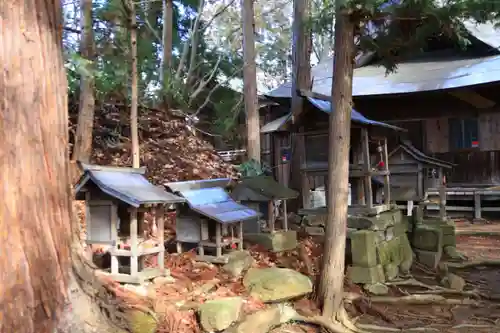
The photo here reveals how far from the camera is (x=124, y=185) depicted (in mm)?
5496

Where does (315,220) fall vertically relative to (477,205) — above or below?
above

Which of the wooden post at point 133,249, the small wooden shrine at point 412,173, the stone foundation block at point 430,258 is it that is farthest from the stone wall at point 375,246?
the wooden post at point 133,249

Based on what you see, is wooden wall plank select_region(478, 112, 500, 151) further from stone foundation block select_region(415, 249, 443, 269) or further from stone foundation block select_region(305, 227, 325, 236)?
stone foundation block select_region(305, 227, 325, 236)

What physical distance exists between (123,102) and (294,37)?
5.46m

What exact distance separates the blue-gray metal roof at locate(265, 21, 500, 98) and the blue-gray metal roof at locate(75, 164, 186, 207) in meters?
9.09

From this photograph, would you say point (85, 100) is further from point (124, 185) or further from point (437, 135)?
point (437, 135)

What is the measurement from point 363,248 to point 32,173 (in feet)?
20.6

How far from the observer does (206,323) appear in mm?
5137

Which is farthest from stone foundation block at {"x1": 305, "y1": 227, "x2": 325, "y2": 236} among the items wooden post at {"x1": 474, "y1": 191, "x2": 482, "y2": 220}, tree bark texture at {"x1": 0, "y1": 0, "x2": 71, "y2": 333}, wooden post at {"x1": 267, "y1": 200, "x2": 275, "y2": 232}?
wooden post at {"x1": 474, "y1": 191, "x2": 482, "y2": 220}

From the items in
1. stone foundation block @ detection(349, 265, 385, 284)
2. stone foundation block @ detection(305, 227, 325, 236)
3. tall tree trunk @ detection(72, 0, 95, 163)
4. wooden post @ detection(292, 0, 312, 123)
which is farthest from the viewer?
wooden post @ detection(292, 0, 312, 123)

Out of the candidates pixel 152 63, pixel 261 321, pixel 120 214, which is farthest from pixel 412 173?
pixel 152 63

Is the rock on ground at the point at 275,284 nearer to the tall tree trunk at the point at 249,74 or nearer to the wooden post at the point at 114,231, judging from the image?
the wooden post at the point at 114,231

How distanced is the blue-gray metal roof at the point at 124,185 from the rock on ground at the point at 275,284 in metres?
1.71

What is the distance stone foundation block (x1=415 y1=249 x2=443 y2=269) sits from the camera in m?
9.66
